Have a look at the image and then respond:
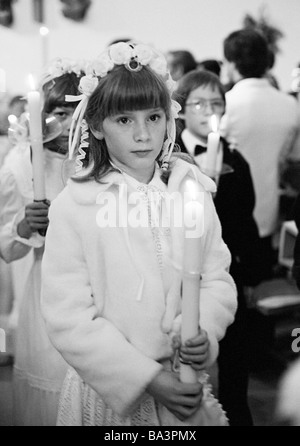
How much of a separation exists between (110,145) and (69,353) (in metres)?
0.31

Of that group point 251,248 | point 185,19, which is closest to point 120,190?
point 251,248

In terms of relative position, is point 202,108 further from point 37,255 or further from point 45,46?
point 45,46

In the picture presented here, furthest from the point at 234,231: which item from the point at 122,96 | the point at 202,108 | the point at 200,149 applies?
the point at 122,96

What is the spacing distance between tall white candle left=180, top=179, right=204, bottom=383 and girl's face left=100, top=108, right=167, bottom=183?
16cm

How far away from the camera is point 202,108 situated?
1489 mm

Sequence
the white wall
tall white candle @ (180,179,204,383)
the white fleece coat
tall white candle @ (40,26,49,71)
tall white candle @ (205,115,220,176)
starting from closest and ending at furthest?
tall white candle @ (180,179,204,383) < the white fleece coat < tall white candle @ (205,115,220,176) < the white wall < tall white candle @ (40,26,49,71)

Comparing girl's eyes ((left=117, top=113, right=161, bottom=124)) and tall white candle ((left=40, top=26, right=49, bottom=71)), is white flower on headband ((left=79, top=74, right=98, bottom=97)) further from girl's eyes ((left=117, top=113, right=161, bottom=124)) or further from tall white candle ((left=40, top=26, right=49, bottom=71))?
tall white candle ((left=40, top=26, right=49, bottom=71))

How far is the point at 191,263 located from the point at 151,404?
0.29 m

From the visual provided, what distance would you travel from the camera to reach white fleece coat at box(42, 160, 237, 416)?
796 mm

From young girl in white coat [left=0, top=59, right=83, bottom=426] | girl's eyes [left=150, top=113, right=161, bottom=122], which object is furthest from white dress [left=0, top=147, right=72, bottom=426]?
girl's eyes [left=150, top=113, right=161, bottom=122]

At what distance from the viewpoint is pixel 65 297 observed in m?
0.81

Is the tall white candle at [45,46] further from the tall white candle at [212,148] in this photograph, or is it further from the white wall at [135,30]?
the tall white candle at [212,148]

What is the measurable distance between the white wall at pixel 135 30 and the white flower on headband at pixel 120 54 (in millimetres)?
1447
